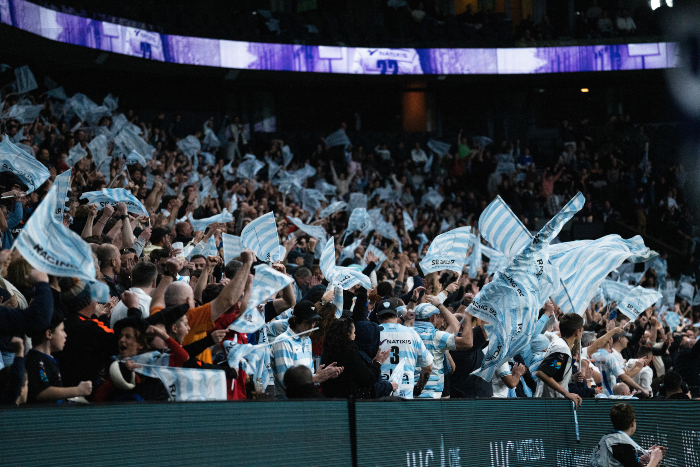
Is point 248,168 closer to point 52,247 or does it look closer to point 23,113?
point 23,113

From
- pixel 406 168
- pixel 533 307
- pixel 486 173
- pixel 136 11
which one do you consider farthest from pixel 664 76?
pixel 533 307

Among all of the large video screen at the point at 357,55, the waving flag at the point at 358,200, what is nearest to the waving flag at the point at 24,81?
the large video screen at the point at 357,55

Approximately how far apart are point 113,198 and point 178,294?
4117mm

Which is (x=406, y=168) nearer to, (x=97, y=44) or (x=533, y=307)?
(x=97, y=44)

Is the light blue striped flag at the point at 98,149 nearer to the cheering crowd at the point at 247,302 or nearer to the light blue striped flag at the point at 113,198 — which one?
the cheering crowd at the point at 247,302

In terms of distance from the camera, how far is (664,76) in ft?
97.2

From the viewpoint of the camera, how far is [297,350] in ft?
22.0

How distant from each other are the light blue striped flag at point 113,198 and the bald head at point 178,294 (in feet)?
13.2

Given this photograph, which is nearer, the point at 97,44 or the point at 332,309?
the point at 332,309

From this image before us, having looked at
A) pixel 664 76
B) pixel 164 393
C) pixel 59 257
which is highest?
pixel 664 76

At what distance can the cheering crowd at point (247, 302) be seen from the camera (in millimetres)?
5195

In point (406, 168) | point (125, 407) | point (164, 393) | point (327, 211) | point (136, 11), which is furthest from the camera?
point (406, 168)

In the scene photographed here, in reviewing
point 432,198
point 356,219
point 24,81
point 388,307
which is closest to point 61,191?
point 388,307

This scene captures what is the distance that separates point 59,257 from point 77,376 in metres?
0.86
